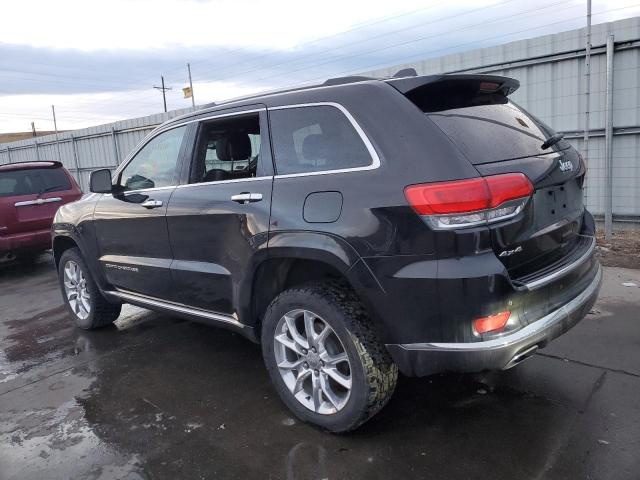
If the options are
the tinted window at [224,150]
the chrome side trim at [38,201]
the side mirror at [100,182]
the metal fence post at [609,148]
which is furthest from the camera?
the chrome side trim at [38,201]

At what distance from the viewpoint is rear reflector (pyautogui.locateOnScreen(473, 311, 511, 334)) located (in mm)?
2385

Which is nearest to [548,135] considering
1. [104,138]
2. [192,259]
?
[192,259]

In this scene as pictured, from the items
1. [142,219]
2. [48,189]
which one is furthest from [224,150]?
[48,189]

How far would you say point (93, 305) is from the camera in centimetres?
489

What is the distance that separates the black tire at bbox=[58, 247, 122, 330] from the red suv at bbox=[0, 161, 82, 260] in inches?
124

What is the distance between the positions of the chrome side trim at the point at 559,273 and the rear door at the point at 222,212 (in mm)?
1430

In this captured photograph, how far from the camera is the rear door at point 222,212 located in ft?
10.2

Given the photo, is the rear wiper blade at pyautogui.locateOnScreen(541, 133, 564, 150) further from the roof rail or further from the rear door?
the rear door

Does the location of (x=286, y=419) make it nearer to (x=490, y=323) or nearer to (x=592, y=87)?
(x=490, y=323)

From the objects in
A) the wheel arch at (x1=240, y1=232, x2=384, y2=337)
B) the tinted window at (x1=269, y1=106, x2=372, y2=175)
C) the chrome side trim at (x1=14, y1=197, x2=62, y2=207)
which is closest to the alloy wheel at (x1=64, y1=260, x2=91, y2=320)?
the wheel arch at (x1=240, y1=232, x2=384, y2=337)

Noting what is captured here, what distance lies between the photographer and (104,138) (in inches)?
631

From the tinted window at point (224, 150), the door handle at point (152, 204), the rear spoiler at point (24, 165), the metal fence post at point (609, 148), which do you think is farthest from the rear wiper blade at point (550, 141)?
the rear spoiler at point (24, 165)

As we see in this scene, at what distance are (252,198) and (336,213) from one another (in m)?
0.65

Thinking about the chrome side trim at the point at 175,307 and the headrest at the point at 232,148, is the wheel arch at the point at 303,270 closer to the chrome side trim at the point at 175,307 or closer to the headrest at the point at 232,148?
the chrome side trim at the point at 175,307
